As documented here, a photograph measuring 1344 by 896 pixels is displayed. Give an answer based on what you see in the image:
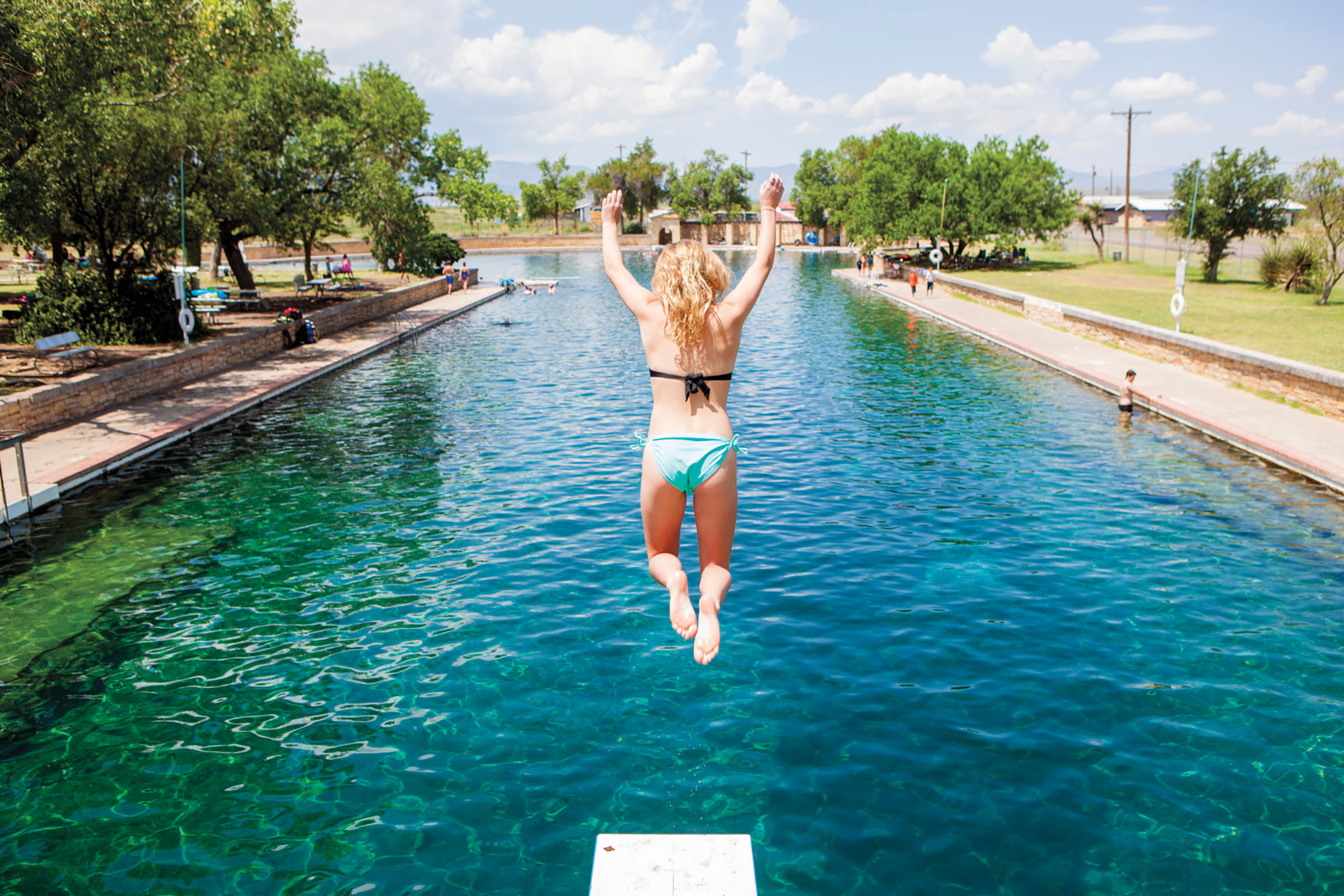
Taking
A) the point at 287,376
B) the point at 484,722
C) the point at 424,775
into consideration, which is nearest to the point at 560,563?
the point at 484,722

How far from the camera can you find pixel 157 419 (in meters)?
18.6

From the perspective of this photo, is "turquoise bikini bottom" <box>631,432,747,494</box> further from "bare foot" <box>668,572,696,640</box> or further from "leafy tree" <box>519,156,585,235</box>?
"leafy tree" <box>519,156,585,235</box>

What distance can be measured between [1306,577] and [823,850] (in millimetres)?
8211

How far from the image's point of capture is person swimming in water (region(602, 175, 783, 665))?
4.27m

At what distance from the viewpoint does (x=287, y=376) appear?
24.2 meters

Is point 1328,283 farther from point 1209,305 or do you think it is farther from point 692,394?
point 692,394

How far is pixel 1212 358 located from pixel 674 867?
75.1ft

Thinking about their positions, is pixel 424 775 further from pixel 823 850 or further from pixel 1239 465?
pixel 1239 465

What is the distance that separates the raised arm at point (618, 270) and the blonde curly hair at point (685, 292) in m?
0.09

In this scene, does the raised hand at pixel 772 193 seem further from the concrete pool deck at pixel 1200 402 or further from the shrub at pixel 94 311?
the shrub at pixel 94 311

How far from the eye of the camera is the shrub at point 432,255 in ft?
149

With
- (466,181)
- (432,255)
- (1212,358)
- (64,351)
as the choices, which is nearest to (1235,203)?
(1212,358)

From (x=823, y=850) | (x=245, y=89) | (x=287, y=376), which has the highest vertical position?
(x=245, y=89)

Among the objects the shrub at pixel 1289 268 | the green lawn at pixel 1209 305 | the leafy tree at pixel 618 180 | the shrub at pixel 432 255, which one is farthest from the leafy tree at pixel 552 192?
the shrub at pixel 1289 268
